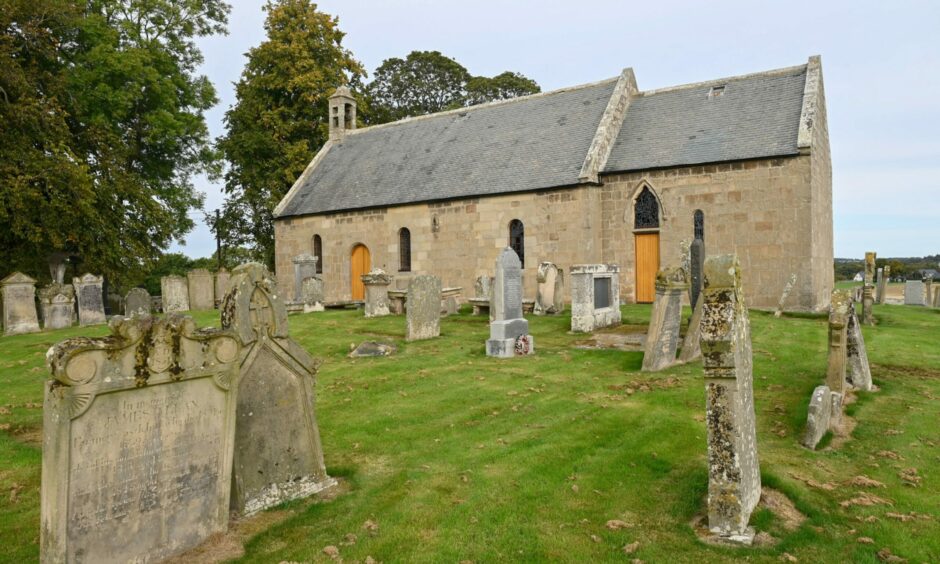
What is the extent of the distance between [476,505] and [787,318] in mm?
15465

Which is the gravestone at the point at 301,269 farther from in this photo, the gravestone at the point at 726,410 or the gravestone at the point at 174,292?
the gravestone at the point at 726,410

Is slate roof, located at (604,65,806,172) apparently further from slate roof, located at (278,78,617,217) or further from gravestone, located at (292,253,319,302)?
gravestone, located at (292,253,319,302)

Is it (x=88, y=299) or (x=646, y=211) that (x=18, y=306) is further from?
(x=646, y=211)

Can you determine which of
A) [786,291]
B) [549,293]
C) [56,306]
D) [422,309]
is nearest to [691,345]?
[422,309]

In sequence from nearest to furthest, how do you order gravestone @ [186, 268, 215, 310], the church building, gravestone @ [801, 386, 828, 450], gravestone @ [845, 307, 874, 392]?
gravestone @ [801, 386, 828, 450]
gravestone @ [845, 307, 874, 392]
the church building
gravestone @ [186, 268, 215, 310]

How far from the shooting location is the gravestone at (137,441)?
13.5 ft

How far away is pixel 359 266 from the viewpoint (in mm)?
29109

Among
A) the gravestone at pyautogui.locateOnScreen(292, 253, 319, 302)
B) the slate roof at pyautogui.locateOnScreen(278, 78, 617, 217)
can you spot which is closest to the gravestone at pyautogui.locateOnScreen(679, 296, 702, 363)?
the slate roof at pyautogui.locateOnScreen(278, 78, 617, 217)

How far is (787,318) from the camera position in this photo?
17797mm

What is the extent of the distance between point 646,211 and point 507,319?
37.8 ft

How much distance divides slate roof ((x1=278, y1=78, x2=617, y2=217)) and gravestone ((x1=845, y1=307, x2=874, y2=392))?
14.0 m

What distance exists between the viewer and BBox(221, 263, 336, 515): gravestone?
550 cm

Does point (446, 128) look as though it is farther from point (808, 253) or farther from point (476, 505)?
point (476, 505)

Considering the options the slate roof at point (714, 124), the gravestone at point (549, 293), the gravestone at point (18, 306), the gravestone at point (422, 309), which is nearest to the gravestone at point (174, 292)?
the gravestone at point (18, 306)
